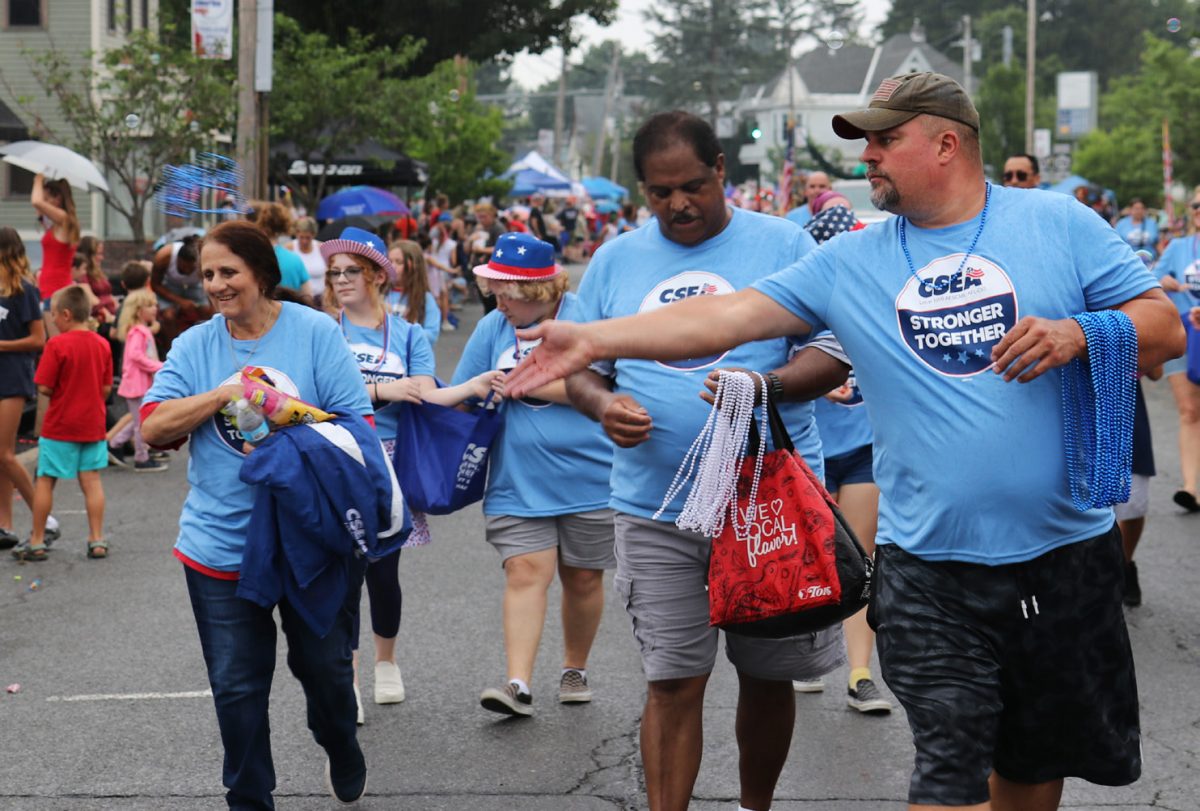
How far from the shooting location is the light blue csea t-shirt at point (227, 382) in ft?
15.7

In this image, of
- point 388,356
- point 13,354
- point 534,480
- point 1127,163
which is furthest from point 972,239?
point 1127,163

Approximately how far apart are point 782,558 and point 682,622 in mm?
604

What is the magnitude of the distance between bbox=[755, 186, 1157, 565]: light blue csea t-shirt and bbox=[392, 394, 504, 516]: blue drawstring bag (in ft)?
9.40

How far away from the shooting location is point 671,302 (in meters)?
4.59

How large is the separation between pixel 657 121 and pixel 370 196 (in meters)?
21.4

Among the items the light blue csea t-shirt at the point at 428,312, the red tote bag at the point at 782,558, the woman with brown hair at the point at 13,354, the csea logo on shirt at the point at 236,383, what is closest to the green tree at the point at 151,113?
the woman with brown hair at the point at 13,354

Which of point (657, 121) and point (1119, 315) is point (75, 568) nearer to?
point (657, 121)

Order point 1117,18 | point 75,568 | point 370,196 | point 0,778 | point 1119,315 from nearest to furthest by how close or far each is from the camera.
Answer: point 1119,315 → point 0,778 → point 75,568 → point 370,196 → point 1117,18

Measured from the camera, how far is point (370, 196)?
84.5 ft

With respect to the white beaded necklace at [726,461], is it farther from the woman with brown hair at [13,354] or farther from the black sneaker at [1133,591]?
the woman with brown hair at [13,354]

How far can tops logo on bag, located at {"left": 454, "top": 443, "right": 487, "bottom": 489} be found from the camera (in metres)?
6.47

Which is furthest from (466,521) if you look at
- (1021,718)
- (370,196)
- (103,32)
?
(103,32)

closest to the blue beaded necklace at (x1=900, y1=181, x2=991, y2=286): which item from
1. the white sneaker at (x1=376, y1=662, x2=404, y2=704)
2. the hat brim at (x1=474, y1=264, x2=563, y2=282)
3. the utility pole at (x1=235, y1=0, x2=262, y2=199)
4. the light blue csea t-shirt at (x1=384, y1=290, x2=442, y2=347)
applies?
the hat brim at (x1=474, y1=264, x2=563, y2=282)

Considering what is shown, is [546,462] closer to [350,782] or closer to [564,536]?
[564,536]
